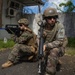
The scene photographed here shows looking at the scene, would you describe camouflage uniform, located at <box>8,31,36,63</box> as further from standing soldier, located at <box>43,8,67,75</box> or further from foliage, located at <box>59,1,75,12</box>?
foliage, located at <box>59,1,75,12</box>

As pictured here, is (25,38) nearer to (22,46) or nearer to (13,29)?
(22,46)

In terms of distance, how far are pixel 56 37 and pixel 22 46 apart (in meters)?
1.54

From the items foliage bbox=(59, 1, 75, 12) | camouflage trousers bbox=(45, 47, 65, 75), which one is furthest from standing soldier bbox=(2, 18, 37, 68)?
foliage bbox=(59, 1, 75, 12)

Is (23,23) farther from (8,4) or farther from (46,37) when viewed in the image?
(8,4)

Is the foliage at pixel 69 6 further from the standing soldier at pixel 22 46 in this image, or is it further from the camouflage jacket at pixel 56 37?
the camouflage jacket at pixel 56 37

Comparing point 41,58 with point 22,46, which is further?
point 22,46

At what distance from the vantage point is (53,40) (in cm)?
584

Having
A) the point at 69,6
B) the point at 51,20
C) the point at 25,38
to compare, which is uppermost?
the point at 69,6

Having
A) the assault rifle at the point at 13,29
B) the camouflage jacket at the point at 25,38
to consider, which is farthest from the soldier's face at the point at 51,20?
the assault rifle at the point at 13,29

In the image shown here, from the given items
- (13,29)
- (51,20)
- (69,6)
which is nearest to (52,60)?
(51,20)

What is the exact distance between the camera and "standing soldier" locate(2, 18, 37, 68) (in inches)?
275

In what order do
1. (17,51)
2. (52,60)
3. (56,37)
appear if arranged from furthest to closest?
(17,51) → (56,37) → (52,60)

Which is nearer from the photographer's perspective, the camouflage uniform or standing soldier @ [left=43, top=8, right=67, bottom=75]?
standing soldier @ [left=43, top=8, right=67, bottom=75]

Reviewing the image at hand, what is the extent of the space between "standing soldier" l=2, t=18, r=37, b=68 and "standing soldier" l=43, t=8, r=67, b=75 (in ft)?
3.88
